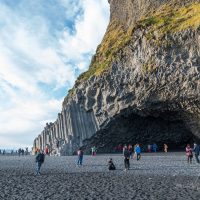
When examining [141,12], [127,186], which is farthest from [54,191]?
[141,12]

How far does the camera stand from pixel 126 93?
181 ft

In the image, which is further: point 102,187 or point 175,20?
point 175,20

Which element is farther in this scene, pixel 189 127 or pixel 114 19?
pixel 114 19

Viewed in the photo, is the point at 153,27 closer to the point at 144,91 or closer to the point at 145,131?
the point at 144,91

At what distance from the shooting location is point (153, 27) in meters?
54.4

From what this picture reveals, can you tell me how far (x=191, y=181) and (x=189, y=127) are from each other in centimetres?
3795

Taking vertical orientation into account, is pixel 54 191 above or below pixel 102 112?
below

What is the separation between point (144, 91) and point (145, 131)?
11.1 metres

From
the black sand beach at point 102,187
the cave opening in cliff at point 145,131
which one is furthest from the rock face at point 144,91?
the black sand beach at point 102,187

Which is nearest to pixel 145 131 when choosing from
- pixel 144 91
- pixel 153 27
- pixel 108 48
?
pixel 144 91

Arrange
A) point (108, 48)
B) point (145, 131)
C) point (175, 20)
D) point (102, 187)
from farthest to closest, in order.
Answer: point (108, 48) < point (145, 131) < point (175, 20) < point (102, 187)

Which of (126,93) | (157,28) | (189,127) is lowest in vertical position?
(189,127)

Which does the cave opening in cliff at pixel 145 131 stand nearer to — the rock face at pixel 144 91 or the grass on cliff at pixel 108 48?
the rock face at pixel 144 91

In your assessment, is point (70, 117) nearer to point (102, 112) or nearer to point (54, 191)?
point (102, 112)
